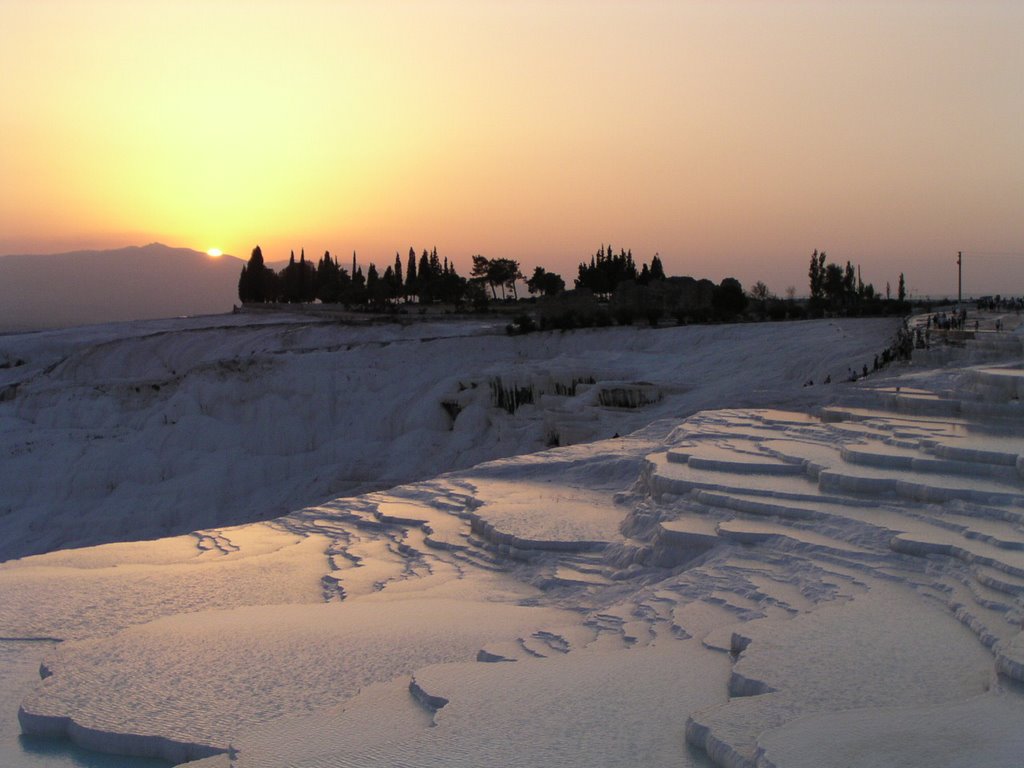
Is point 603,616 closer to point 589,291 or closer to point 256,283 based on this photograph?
point 589,291

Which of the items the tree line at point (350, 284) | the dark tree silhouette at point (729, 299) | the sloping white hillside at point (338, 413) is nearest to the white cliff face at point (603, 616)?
the sloping white hillside at point (338, 413)

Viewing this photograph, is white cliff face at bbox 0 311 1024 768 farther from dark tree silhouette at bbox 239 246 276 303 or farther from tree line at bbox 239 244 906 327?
dark tree silhouette at bbox 239 246 276 303

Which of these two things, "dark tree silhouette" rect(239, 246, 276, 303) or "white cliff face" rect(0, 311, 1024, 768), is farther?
"dark tree silhouette" rect(239, 246, 276, 303)

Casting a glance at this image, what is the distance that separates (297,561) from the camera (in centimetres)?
890

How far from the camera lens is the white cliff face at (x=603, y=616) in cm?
469

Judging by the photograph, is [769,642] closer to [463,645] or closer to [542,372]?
[463,645]

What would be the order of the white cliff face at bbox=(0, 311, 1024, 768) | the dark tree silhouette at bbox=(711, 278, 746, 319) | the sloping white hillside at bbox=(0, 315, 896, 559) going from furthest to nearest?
the dark tree silhouette at bbox=(711, 278, 746, 319), the sloping white hillside at bbox=(0, 315, 896, 559), the white cliff face at bbox=(0, 311, 1024, 768)

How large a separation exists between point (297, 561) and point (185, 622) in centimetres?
190

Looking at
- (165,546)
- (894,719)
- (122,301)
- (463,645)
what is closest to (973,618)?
(894,719)

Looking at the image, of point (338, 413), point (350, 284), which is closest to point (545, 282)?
point (350, 284)

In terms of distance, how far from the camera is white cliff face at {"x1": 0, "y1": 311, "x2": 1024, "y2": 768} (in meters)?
4.69

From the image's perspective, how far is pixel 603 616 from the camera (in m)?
6.64

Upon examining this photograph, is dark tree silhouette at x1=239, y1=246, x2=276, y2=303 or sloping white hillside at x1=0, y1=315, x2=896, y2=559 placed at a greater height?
dark tree silhouette at x1=239, y1=246, x2=276, y2=303

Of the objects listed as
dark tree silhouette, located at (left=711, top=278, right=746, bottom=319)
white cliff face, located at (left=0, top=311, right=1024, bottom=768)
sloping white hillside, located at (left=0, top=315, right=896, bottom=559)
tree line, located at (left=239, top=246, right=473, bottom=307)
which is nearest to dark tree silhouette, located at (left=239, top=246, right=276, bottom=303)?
tree line, located at (left=239, top=246, right=473, bottom=307)
